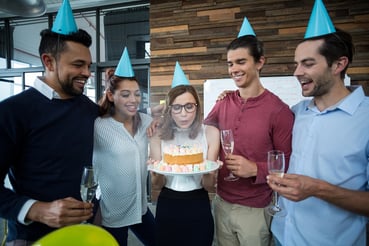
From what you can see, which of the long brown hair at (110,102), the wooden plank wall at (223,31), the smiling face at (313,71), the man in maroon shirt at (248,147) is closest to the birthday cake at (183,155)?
the man in maroon shirt at (248,147)

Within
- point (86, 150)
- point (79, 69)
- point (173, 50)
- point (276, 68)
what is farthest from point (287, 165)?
point (173, 50)

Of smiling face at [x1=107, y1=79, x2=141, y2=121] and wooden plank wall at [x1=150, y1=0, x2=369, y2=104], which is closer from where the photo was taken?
smiling face at [x1=107, y1=79, x2=141, y2=121]

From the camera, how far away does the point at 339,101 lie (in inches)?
53.4

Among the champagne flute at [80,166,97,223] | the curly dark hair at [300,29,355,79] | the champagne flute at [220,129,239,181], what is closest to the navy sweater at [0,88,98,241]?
the champagne flute at [80,166,97,223]

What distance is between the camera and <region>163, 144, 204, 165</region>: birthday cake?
170 centimetres

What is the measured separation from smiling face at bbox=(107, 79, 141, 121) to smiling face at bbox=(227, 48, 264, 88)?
778 millimetres

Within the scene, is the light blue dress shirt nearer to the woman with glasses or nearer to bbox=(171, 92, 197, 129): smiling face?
the woman with glasses

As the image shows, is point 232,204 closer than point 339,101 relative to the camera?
No

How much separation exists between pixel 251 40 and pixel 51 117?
1.37m

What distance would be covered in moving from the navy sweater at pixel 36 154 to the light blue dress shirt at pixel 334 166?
1.32m

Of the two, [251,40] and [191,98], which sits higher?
[251,40]

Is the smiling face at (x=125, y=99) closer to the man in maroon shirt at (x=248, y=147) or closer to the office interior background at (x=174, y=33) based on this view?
the man in maroon shirt at (x=248, y=147)

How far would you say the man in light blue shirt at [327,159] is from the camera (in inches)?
46.8

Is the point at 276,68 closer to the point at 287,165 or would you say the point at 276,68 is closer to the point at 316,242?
the point at 287,165
